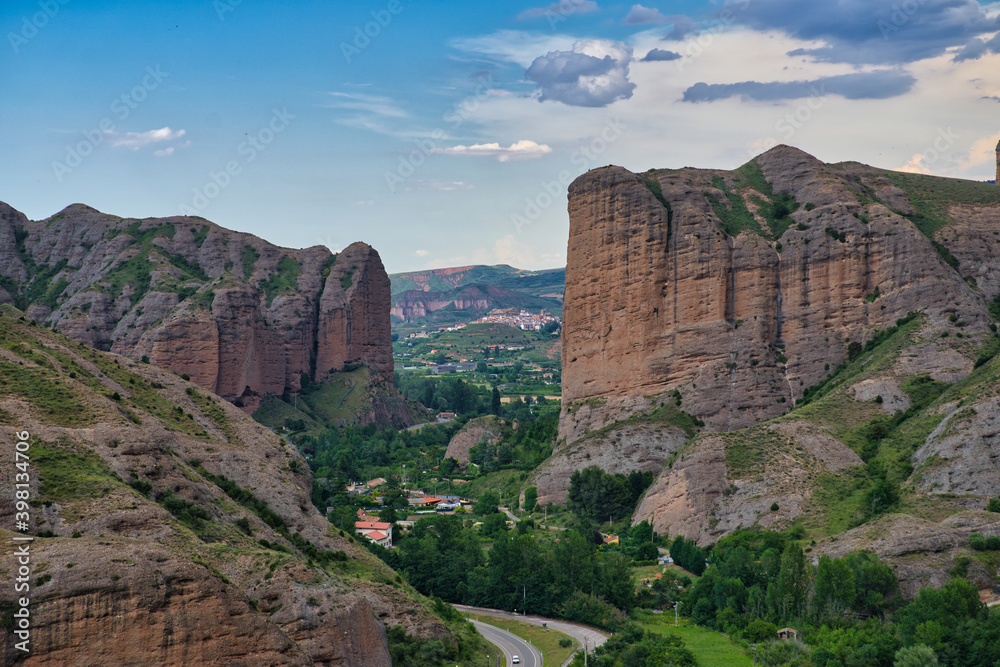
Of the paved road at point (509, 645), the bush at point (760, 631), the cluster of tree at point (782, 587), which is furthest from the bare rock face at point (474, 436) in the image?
the bush at point (760, 631)

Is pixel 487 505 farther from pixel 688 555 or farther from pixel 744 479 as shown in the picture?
pixel 744 479

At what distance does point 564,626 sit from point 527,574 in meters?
6.15

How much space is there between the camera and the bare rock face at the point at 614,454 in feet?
314

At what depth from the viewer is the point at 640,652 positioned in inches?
2402

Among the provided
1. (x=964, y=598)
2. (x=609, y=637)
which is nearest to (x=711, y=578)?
(x=609, y=637)

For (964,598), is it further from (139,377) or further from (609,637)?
(139,377)

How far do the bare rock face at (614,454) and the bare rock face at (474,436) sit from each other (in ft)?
106

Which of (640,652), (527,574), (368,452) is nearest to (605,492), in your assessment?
(527,574)

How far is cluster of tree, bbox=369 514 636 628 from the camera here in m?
74.1

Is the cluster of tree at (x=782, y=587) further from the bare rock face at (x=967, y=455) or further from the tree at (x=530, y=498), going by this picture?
the tree at (x=530, y=498)

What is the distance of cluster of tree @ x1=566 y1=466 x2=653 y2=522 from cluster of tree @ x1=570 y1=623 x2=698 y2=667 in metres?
28.0

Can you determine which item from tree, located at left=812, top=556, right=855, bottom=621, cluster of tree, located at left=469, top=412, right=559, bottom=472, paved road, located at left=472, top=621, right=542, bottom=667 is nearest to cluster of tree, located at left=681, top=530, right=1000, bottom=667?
tree, located at left=812, top=556, right=855, bottom=621

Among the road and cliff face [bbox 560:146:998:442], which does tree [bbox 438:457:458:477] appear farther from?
the road

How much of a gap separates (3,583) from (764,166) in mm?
95891
